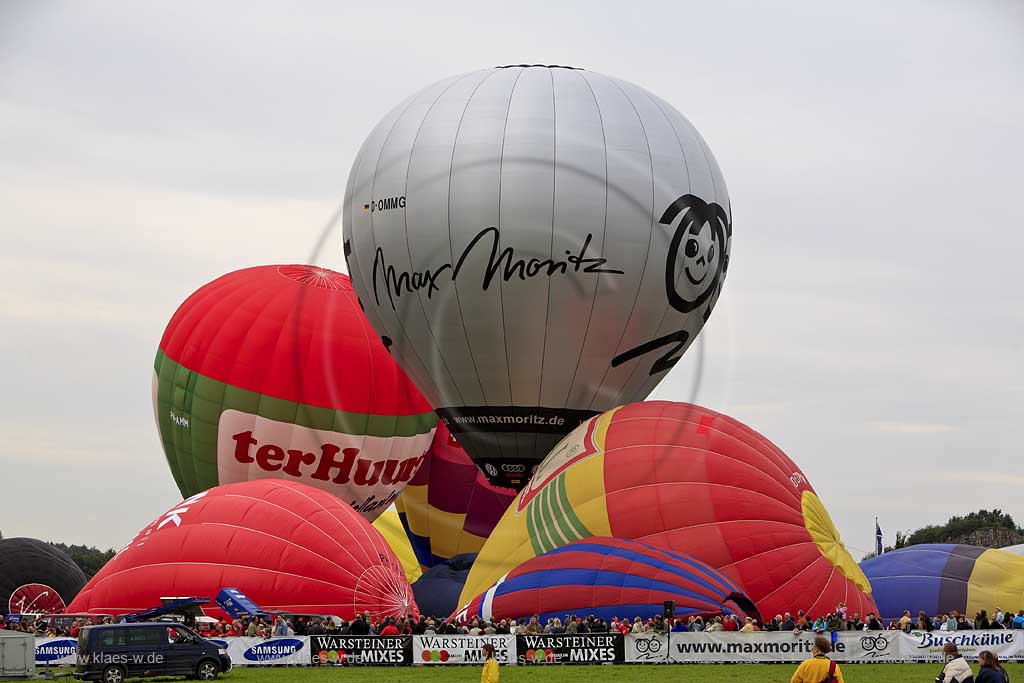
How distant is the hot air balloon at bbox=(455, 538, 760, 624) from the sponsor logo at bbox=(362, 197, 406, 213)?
1025 centimetres

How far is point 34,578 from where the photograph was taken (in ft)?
161

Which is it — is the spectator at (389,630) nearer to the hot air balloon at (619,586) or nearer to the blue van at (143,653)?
the hot air balloon at (619,586)

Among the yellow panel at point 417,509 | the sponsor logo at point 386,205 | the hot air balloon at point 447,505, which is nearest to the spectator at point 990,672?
the sponsor logo at point 386,205

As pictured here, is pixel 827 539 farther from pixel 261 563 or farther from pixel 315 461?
pixel 315 461

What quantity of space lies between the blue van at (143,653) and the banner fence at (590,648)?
4.42 ft

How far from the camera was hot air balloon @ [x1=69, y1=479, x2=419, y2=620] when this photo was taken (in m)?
28.0

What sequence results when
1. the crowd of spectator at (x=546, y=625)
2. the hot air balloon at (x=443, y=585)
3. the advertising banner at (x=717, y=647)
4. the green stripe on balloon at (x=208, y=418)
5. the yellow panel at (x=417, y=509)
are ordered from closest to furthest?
1. the advertising banner at (x=717, y=647)
2. the crowd of spectator at (x=546, y=625)
3. the hot air balloon at (x=443, y=585)
4. the green stripe on balloon at (x=208, y=418)
5. the yellow panel at (x=417, y=509)

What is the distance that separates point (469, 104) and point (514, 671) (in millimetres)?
14050

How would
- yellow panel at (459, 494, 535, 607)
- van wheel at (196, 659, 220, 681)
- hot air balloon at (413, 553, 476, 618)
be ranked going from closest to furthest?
van wheel at (196, 659, 220, 681) → yellow panel at (459, 494, 535, 607) → hot air balloon at (413, 553, 476, 618)

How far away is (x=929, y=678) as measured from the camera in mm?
22516

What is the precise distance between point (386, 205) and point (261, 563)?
9.38 meters

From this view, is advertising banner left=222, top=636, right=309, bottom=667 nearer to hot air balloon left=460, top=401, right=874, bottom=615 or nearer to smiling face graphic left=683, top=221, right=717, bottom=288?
hot air balloon left=460, top=401, right=874, bottom=615

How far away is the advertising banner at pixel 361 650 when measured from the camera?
25.9 meters

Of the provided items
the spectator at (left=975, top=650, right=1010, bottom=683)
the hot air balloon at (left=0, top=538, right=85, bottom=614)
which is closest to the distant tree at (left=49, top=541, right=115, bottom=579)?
the hot air balloon at (left=0, top=538, right=85, bottom=614)
